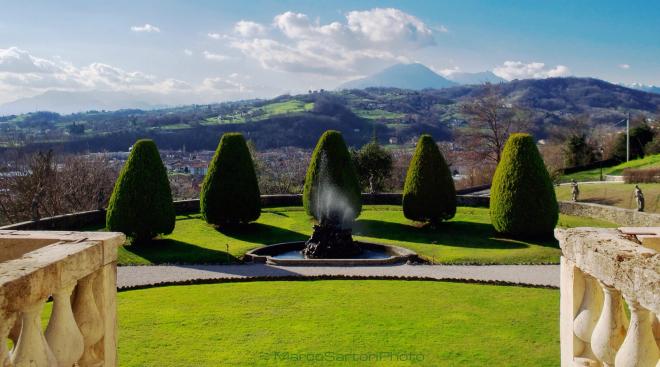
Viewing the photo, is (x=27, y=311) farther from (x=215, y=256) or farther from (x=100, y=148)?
(x=100, y=148)

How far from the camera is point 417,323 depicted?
10.6 meters

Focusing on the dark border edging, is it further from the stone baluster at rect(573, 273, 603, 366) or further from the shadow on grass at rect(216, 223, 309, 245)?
the stone baluster at rect(573, 273, 603, 366)

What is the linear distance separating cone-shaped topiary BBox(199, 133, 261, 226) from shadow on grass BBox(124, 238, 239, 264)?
2.29 m

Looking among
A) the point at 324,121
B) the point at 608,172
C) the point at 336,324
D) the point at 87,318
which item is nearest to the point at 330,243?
the point at 336,324

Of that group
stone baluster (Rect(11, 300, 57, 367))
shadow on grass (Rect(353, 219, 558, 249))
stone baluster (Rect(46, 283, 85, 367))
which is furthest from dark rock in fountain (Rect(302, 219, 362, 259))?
stone baluster (Rect(11, 300, 57, 367))

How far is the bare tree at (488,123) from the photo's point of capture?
44.8 meters

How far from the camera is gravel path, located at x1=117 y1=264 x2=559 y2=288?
15.9 metres

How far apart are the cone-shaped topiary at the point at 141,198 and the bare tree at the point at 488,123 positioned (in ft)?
99.7

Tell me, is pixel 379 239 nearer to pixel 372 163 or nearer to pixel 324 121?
pixel 372 163

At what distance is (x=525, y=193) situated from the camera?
800 inches

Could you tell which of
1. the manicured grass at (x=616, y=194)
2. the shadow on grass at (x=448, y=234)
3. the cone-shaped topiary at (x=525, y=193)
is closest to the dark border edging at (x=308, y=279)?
→ the shadow on grass at (x=448, y=234)

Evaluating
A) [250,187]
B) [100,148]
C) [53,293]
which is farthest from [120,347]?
[100,148]

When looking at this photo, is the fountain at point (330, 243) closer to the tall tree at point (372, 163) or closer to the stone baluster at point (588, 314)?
the tall tree at point (372, 163)

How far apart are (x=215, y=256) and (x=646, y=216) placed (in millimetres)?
16279
